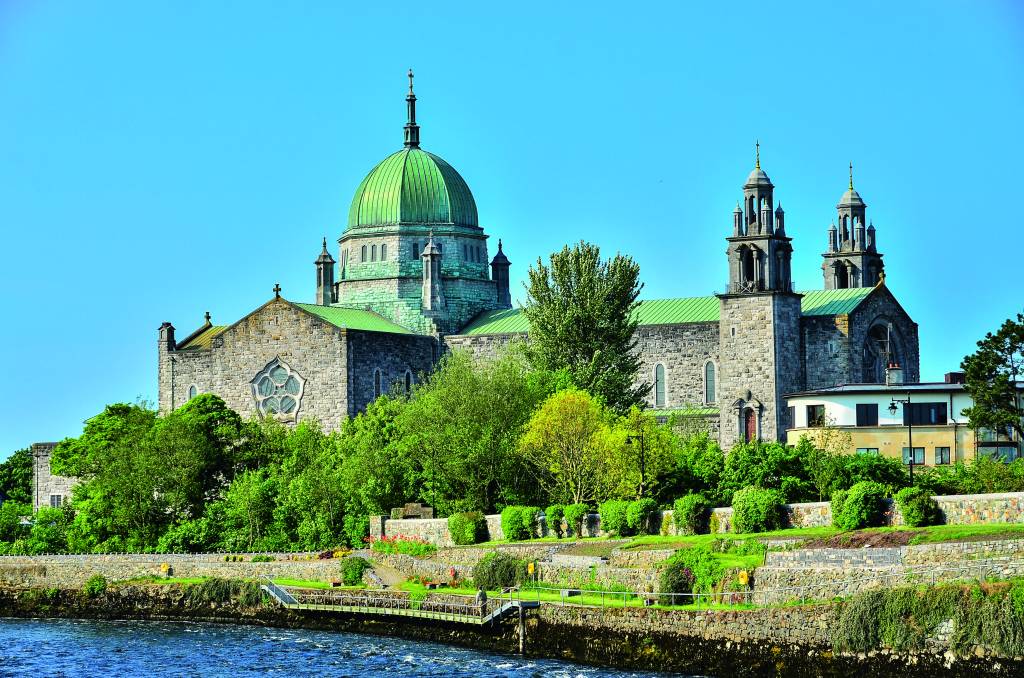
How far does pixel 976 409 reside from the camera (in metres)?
71.8

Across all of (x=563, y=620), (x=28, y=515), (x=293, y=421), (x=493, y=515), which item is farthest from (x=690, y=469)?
(x=28, y=515)

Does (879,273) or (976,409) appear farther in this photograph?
(879,273)

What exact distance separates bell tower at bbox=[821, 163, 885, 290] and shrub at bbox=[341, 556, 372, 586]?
38.6 m

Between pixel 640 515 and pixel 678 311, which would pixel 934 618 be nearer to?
pixel 640 515

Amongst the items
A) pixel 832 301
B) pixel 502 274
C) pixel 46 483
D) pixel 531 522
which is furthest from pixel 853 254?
pixel 46 483

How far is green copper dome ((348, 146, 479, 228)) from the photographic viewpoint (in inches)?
4252

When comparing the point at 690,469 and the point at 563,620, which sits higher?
the point at 690,469

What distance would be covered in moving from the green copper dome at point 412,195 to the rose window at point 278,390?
1295cm

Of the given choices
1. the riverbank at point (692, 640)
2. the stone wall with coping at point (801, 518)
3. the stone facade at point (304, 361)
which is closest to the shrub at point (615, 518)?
the stone wall with coping at point (801, 518)

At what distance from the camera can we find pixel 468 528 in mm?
72750

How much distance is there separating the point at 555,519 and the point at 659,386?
26544 millimetres

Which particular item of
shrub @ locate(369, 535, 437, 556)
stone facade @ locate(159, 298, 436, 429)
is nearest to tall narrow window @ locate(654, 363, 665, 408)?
stone facade @ locate(159, 298, 436, 429)

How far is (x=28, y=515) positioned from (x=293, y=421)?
1684cm

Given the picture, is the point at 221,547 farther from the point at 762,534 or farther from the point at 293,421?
the point at 762,534
